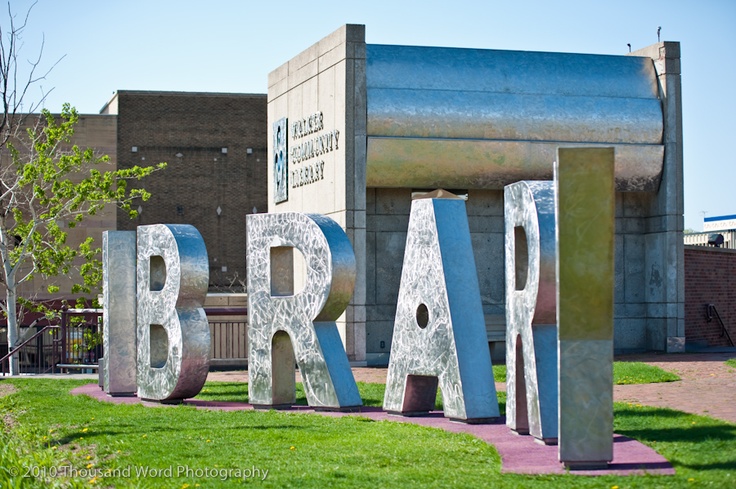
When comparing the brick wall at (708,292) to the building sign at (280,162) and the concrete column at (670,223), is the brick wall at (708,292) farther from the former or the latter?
the building sign at (280,162)

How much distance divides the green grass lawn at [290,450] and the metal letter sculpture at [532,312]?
2.64ft

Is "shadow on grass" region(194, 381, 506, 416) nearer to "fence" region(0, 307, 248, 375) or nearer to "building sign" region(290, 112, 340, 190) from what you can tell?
"fence" region(0, 307, 248, 375)

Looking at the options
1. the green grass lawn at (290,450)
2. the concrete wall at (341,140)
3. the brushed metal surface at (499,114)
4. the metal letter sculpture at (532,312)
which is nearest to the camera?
the green grass lawn at (290,450)

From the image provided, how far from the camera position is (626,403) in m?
16.0

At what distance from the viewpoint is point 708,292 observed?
31031 millimetres

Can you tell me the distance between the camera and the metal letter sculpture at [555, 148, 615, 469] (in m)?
10.8

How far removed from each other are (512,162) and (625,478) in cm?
1601

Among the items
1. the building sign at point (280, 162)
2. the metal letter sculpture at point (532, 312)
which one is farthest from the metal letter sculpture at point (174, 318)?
the building sign at point (280, 162)

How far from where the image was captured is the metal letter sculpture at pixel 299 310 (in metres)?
16.0

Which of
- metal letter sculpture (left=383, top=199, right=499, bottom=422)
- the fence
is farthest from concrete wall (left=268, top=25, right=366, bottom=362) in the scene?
metal letter sculpture (left=383, top=199, right=499, bottom=422)

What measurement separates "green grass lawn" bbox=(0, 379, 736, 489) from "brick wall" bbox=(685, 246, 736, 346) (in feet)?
50.8

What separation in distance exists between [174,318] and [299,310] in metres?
2.24

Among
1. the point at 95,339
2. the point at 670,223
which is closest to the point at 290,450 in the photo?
the point at 95,339

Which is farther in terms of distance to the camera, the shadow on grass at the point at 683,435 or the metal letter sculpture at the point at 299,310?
the metal letter sculpture at the point at 299,310
